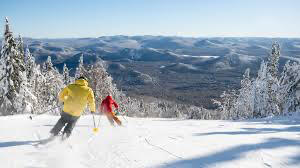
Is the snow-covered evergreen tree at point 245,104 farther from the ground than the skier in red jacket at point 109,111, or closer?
closer

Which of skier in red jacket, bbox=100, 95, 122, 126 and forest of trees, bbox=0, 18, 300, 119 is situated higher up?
skier in red jacket, bbox=100, 95, 122, 126

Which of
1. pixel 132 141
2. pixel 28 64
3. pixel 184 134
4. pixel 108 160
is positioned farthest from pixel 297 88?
pixel 28 64

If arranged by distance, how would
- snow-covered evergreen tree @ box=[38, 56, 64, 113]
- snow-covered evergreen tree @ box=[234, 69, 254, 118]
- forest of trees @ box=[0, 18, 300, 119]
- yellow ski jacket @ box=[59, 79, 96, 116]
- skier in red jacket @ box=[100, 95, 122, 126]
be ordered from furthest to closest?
snow-covered evergreen tree @ box=[234, 69, 254, 118] < snow-covered evergreen tree @ box=[38, 56, 64, 113] < forest of trees @ box=[0, 18, 300, 119] < skier in red jacket @ box=[100, 95, 122, 126] < yellow ski jacket @ box=[59, 79, 96, 116]

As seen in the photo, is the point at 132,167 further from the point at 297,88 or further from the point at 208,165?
the point at 297,88

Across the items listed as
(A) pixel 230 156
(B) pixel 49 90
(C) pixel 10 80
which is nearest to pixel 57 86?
(B) pixel 49 90

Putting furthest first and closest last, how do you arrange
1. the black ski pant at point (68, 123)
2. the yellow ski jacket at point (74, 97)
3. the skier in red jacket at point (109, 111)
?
the skier in red jacket at point (109, 111) → the yellow ski jacket at point (74, 97) → the black ski pant at point (68, 123)

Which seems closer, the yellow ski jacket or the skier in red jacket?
the yellow ski jacket

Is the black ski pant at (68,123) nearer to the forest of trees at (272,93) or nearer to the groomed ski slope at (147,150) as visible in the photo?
the groomed ski slope at (147,150)

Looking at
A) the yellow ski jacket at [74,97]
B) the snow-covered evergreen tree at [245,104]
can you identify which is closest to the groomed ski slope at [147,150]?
the yellow ski jacket at [74,97]

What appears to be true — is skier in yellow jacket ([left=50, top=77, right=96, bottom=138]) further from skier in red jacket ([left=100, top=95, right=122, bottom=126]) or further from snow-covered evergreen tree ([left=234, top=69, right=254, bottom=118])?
snow-covered evergreen tree ([left=234, top=69, right=254, bottom=118])

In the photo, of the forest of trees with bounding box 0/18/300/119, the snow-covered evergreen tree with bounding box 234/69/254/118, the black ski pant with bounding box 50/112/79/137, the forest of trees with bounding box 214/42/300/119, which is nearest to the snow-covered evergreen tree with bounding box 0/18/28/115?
the forest of trees with bounding box 0/18/300/119

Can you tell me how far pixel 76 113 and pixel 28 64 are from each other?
1431 inches

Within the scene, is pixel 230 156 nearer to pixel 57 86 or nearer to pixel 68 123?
pixel 68 123

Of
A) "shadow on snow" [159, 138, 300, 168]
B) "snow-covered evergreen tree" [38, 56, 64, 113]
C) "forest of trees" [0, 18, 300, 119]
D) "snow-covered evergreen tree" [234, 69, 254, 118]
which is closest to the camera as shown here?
"shadow on snow" [159, 138, 300, 168]
